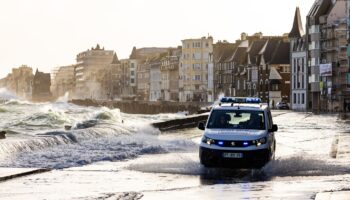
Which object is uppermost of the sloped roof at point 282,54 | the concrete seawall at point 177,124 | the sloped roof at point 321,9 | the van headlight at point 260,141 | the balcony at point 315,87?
the sloped roof at point 321,9

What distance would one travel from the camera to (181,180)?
19.6 metres

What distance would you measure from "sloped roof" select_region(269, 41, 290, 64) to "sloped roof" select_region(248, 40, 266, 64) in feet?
29.9

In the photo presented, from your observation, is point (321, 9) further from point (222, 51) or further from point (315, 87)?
point (222, 51)

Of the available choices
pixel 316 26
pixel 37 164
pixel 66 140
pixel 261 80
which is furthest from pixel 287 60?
pixel 37 164

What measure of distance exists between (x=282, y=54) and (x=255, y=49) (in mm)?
12203

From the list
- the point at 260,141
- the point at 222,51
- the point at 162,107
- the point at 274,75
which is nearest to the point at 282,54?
the point at 274,75

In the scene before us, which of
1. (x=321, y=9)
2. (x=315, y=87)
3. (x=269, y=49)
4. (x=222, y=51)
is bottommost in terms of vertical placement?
(x=315, y=87)

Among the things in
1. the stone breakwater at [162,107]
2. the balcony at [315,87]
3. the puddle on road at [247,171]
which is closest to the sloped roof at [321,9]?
the balcony at [315,87]

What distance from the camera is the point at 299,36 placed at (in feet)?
478

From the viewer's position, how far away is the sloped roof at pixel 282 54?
15293cm

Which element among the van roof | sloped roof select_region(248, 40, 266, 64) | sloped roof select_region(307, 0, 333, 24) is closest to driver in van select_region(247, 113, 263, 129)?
the van roof

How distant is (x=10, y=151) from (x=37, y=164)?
448cm

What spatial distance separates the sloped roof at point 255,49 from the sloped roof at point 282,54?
358 inches

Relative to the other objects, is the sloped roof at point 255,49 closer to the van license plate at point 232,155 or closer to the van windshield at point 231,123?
the van windshield at point 231,123
